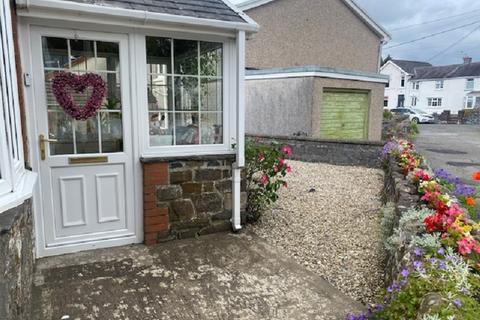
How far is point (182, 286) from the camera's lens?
3166 millimetres

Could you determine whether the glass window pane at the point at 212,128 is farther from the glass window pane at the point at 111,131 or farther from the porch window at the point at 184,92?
the glass window pane at the point at 111,131

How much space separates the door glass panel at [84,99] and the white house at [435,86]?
141 ft

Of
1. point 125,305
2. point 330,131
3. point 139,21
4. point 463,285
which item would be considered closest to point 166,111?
point 139,21

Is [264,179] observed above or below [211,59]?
below

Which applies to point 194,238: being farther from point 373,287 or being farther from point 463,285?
point 463,285

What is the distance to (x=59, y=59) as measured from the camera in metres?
3.52

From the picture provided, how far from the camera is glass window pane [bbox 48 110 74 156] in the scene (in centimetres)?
355

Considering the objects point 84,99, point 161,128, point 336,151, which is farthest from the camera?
point 336,151

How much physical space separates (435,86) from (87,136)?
45966 mm

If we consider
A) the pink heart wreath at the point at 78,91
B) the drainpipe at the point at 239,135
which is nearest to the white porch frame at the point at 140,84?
the drainpipe at the point at 239,135

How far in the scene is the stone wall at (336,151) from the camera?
28.6 feet

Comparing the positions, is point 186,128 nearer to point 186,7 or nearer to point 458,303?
point 186,7

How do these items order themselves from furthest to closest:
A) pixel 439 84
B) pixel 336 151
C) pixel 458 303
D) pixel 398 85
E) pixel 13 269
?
pixel 398 85 → pixel 439 84 → pixel 336 151 → pixel 13 269 → pixel 458 303

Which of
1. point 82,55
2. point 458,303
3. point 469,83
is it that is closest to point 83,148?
point 82,55
